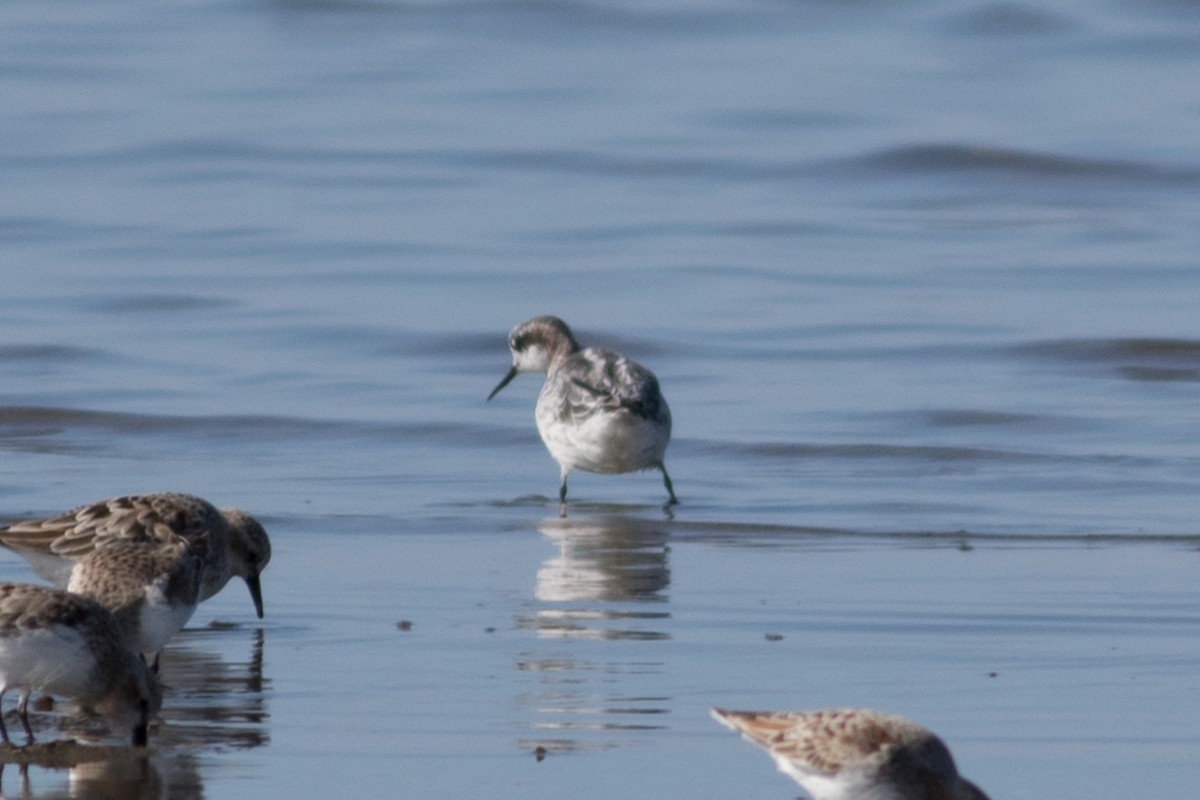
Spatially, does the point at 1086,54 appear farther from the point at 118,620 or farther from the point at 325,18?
the point at 118,620

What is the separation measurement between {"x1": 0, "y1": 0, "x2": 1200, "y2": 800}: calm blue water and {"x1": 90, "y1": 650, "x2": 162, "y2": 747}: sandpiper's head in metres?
0.10

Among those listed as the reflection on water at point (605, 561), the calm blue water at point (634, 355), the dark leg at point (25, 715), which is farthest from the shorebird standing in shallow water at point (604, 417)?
the dark leg at point (25, 715)

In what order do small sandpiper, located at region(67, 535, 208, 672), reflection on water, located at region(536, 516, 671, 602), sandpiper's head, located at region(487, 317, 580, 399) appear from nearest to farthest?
small sandpiper, located at region(67, 535, 208, 672) < reflection on water, located at region(536, 516, 671, 602) < sandpiper's head, located at region(487, 317, 580, 399)

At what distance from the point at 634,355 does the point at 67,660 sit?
900 centimetres

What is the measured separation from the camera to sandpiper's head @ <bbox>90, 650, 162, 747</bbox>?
5.92 m

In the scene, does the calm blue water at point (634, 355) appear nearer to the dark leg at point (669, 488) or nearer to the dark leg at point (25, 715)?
the dark leg at point (669, 488)

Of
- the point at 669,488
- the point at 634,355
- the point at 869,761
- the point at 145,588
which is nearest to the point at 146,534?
the point at 145,588

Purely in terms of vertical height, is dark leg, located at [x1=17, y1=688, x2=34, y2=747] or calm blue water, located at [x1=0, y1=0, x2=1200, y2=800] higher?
dark leg, located at [x1=17, y1=688, x2=34, y2=747]

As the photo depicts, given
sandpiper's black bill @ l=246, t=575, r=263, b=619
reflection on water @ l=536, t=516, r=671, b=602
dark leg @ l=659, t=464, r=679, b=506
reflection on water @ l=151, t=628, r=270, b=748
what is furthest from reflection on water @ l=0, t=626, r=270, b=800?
Result: dark leg @ l=659, t=464, r=679, b=506

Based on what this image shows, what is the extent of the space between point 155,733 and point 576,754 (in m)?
1.12

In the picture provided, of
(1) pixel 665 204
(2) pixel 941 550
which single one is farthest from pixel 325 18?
(2) pixel 941 550

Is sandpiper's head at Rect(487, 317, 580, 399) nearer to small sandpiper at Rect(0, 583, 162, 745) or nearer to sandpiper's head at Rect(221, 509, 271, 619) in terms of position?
sandpiper's head at Rect(221, 509, 271, 619)

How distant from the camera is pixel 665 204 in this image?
1961 centimetres

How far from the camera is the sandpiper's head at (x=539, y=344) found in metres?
12.3
